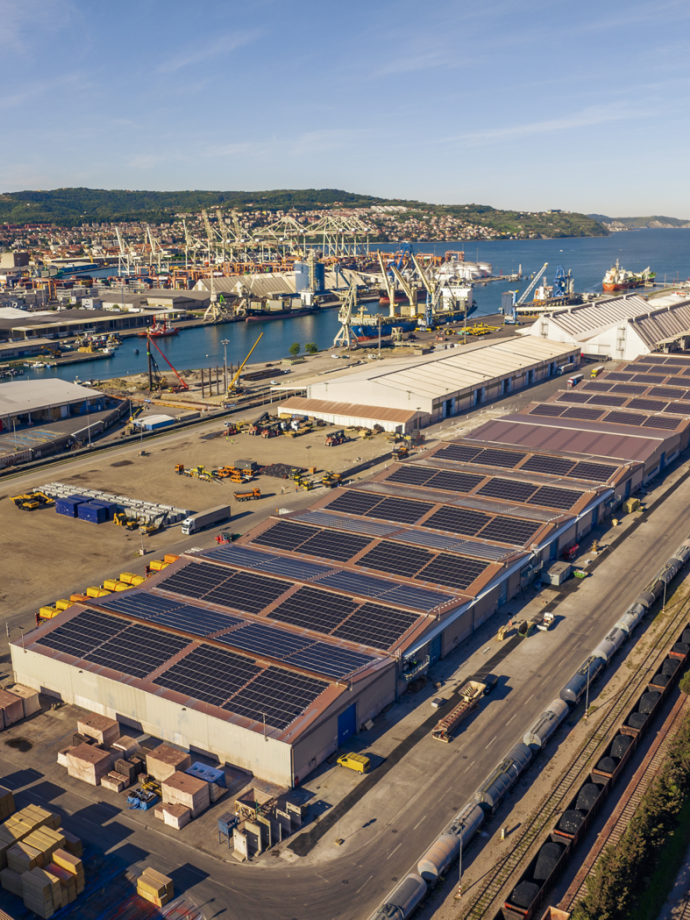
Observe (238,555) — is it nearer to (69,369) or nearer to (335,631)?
(335,631)

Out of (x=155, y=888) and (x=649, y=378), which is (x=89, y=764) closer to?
(x=155, y=888)

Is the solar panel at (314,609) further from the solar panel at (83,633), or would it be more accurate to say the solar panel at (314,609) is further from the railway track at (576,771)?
the railway track at (576,771)

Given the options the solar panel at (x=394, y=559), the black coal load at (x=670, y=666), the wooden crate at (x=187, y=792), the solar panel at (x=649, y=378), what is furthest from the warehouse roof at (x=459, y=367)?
the wooden crate at (x=187, y=792)

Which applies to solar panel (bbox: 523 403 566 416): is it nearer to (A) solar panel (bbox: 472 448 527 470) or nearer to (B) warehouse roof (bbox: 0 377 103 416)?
(A) solar panel (bbox: 472 448 527 470)

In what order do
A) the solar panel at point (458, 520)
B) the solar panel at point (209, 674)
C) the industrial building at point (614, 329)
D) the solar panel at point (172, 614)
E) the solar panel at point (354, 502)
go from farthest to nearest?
1. the industrial building at point (614, 329)
2. the solar panel at point (354, 502)
3. the solar panel at point (458, 520)
4. the solar panel at point (172, 614)
5. the solar panel at point (209, 674)

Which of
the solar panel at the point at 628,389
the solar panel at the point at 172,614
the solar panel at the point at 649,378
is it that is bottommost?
the solar panel at the point at 172,614

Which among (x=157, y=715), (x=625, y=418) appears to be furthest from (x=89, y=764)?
(x=625, y=418)

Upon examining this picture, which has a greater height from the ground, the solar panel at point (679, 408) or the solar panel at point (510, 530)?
the solar panel at point (679, 408)

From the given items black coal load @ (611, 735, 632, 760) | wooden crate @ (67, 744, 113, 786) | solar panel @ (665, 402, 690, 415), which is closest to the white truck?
wooden crate @ (67, 744, 113, 786)
